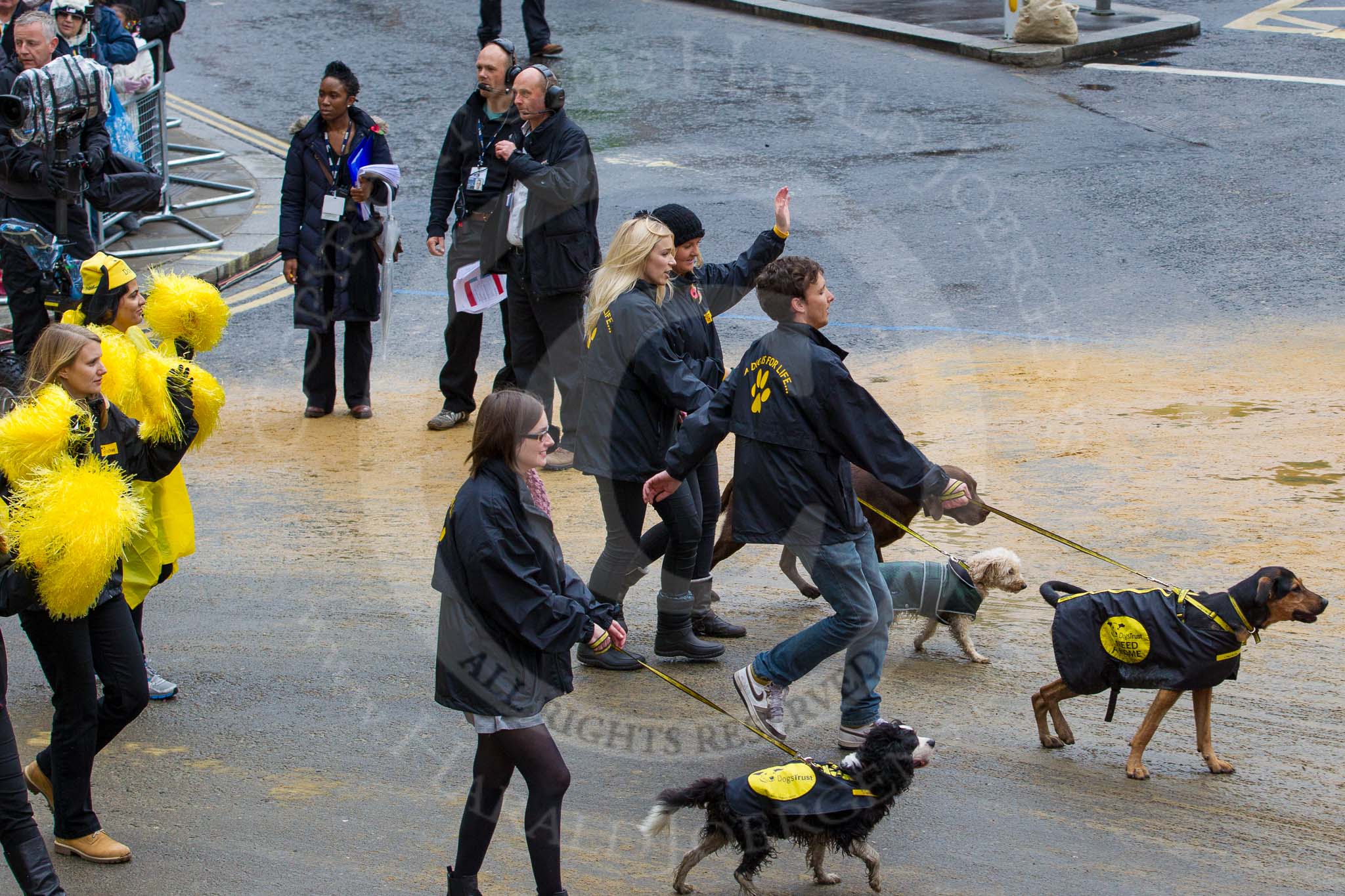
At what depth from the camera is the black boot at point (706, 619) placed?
6.76 m

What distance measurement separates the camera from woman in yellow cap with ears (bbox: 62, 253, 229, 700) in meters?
5.48

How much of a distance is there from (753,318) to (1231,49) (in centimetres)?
902

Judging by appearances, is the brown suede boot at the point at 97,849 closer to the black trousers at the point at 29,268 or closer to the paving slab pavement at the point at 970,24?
the black trousers at the point at 29,268

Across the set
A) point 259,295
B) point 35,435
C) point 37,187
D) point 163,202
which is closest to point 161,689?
point 35,435

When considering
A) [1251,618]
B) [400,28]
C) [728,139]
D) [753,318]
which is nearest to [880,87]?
[728,139]

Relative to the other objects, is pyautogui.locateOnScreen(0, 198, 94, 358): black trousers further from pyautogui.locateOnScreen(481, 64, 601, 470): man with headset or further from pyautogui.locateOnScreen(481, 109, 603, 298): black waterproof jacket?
pyautogui.locateOnScreen(481, 109, 603, 298): black waterproof jacket

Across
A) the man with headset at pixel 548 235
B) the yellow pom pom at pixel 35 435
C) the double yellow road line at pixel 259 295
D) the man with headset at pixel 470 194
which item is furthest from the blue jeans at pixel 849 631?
the double yellow road line at pixel 259 295

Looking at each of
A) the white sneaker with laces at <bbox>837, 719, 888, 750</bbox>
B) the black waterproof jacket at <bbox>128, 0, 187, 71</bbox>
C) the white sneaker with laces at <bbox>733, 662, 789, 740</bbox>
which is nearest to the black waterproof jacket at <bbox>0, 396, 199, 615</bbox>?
the white sneaker with laces at <bbox>733, 662, 789, 740</bbox>

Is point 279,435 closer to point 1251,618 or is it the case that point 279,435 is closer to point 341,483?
point 341,483

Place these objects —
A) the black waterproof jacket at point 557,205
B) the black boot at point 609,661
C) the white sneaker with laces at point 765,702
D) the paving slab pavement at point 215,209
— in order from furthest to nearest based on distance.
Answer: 1. the paving slab pavement at point 215,209
2. the black waterproof jacket at point 557,205
3. the black boot at point 609,661
4. the white sneaker with laces at point 765,702

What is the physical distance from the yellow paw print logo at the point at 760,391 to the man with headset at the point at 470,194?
3.73m

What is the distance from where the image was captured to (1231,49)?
55.8 ft

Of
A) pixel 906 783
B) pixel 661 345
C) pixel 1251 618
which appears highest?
pixel 661 345

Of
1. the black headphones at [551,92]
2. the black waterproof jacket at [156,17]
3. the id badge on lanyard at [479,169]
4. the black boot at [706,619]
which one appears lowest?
the black boot at [706,619]
